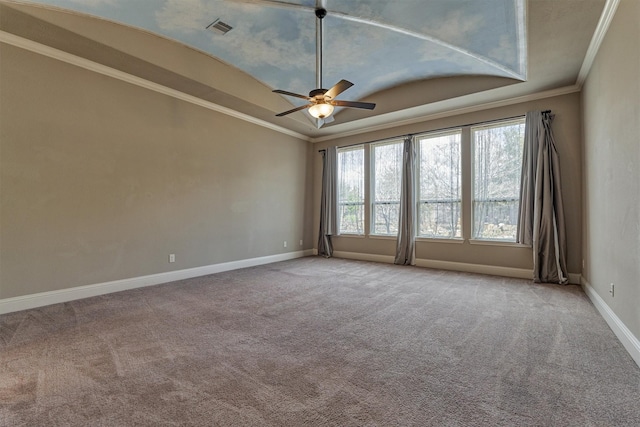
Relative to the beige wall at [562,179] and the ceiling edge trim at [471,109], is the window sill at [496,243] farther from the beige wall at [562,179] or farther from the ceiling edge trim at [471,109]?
the ceiling edge trim at [471,109]

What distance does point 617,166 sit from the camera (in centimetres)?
271

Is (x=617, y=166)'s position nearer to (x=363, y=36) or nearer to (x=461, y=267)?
(x=461, y=267)

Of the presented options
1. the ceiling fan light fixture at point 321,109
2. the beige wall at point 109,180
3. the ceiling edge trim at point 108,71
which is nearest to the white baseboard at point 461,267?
the beige wall at point 109,180

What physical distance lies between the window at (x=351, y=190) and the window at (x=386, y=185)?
0.32 m

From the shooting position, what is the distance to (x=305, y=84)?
5246 mm

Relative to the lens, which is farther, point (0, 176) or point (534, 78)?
point (534, 78)

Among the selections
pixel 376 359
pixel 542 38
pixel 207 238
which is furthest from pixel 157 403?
pixel 542 38

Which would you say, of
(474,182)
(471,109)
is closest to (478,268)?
(474,182)

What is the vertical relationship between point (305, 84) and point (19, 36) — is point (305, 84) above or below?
above

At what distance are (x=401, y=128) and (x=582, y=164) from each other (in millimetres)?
3086

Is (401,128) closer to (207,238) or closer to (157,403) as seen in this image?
(207,238)

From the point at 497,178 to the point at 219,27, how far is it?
4.98 m

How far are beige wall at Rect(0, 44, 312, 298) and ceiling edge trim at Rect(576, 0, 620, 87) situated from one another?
5241 millimetres

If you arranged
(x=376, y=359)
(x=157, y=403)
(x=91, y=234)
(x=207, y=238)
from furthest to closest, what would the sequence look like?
1. (x=207, y=238)
2. (x=91, y=234)
3. (x=376, y=359)
4. (x=157, y=403)
